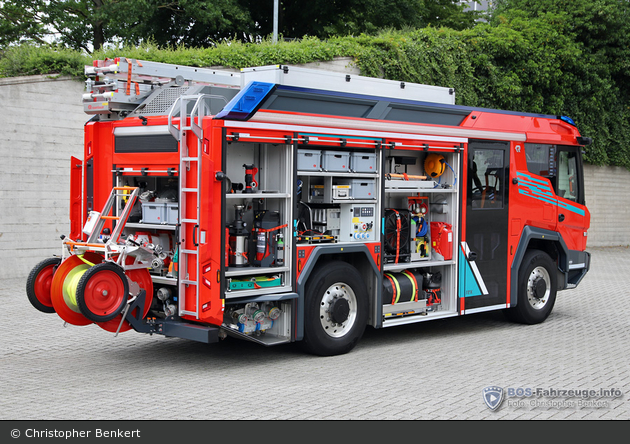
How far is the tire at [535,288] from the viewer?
10602 millimetres

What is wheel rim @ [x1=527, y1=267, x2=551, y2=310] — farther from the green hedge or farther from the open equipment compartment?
the green hedge

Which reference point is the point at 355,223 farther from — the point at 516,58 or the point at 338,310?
the point at 516,58

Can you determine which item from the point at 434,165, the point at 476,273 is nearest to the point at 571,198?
the point at 476,273

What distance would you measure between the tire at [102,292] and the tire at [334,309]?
2022 mm

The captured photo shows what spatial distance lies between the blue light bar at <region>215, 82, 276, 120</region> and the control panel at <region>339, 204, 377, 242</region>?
5.71 feet

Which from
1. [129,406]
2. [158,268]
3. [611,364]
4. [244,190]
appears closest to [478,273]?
[611,364]

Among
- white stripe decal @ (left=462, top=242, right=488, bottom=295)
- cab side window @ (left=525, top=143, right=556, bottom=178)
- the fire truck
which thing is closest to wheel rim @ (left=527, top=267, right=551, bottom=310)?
→ the fire truck

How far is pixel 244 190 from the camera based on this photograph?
7.81m

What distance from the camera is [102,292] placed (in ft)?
23.0

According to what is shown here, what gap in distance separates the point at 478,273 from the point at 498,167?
149cm

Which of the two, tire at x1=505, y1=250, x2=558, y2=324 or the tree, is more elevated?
the tree

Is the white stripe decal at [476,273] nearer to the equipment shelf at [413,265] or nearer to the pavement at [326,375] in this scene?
the equipment shelf at [413,265]

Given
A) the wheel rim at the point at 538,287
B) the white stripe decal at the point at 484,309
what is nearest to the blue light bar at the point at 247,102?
the white stripe decal at the point at 484,309

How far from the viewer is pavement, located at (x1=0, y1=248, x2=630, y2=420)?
617cm
